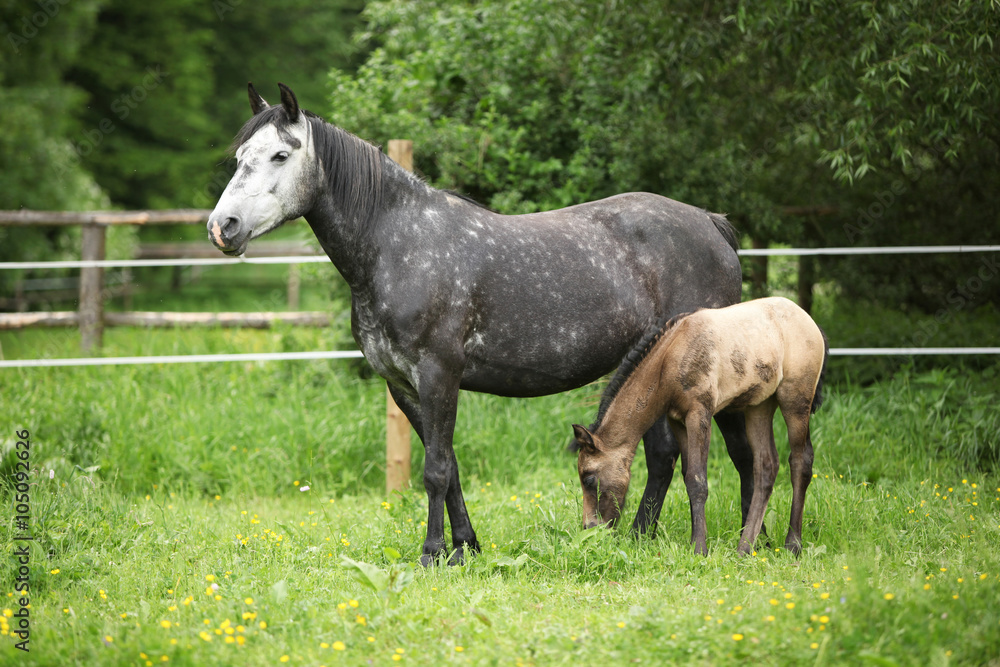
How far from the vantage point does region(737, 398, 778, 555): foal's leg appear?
13.7 feet

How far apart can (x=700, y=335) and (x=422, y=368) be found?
4.53 feet

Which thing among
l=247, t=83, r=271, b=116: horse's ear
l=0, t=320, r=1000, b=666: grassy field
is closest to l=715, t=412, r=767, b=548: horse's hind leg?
l=0, t=320, r=1000, b=666: grassy field

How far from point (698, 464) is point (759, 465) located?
43 cm

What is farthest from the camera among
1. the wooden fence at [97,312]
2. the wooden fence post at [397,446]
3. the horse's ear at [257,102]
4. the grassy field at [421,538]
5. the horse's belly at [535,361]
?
the wooden fence at [97,312]

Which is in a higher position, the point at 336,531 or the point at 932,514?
the point at 932,514

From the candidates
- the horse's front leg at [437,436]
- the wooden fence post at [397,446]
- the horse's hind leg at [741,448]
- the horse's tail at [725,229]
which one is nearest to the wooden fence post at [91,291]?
the wooden fence post at [397,446]

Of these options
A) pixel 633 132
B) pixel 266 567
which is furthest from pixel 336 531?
pixel 633 132

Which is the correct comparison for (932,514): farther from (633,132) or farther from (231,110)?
(231,110)

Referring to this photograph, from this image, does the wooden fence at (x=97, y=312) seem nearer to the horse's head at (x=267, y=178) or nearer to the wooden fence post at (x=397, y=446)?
the wooden fence post at (x=397, y=446)

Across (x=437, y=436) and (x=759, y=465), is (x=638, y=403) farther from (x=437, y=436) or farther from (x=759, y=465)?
(x=437, y=436)

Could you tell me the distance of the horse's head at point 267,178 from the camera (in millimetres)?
3736

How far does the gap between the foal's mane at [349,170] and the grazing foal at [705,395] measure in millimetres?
1513

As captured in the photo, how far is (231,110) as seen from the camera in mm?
20688

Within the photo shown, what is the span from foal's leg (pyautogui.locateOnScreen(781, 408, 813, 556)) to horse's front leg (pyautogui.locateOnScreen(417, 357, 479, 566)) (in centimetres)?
170
